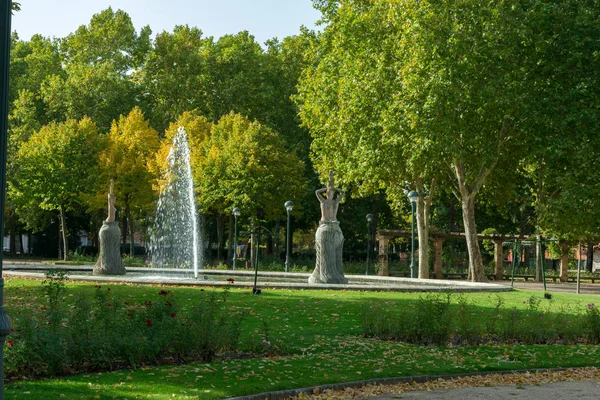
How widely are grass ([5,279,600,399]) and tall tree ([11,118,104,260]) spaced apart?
108 ft

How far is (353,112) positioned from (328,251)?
46.8ft

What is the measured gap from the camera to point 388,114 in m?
37.3

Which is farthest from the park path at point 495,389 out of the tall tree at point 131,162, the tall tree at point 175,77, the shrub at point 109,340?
the tall tree at point 175,77

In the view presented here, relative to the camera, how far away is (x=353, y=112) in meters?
39.9

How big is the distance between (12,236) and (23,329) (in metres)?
57.4

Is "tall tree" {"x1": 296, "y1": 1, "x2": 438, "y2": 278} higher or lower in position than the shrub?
higher

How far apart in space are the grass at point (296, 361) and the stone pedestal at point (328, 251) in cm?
581

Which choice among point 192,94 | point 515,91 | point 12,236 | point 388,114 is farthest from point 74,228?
point 515,91

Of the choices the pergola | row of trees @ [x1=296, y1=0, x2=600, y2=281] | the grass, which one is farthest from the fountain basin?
the pergola

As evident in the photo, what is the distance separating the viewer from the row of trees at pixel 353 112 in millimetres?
35906

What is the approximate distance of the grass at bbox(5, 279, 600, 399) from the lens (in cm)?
952

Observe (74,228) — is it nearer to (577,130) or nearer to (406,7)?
(406,7)

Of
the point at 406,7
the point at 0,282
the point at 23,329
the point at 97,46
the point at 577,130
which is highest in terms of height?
the point at 97,46

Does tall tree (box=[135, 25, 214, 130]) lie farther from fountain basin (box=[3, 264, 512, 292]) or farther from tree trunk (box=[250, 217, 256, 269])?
fountain basin (box=[3, 264, 512, 292])
